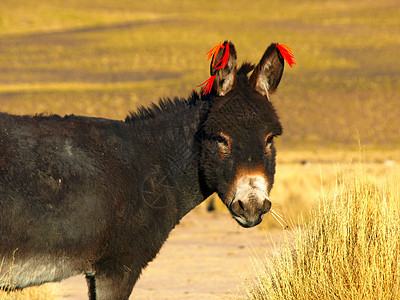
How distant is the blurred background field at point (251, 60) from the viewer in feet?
103

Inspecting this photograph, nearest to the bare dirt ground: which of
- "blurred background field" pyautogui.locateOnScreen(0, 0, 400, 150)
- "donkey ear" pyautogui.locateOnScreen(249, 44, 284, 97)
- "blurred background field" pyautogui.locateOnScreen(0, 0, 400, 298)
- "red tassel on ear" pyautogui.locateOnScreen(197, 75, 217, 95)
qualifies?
"blurred background field" pyautogui.locateOnScreen(0, 0, 400, 298)

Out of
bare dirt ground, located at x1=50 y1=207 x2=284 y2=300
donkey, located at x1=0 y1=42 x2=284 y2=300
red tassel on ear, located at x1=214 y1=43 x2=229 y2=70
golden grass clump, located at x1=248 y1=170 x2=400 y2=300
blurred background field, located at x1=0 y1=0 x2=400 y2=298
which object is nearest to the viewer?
donkey, located at x1=0 y1=42 x2=284 y2=300

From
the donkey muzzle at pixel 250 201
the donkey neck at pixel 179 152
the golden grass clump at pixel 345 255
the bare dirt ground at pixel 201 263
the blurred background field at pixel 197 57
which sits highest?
the blurred background field at pixel 197 57

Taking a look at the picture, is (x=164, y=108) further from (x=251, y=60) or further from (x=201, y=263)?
(x=251, y=60)

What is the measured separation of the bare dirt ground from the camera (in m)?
9.69

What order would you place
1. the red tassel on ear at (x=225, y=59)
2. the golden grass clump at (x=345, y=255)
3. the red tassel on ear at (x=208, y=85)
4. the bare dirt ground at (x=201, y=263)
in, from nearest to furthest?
the red tassel on ear at (x=225, y=59) → the red tassel on ear at (x=208, y=85) → the golden grass clump at (x=345, y=255) → the bare dirt ground at (x=201, y=263)

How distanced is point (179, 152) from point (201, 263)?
707cm

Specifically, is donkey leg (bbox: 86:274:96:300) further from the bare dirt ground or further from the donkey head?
the bare dirt ground

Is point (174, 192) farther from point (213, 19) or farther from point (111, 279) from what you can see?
point (213, 19)

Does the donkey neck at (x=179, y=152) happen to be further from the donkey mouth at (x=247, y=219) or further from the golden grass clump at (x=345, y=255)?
the golden grass clump at (x=345, y=255)

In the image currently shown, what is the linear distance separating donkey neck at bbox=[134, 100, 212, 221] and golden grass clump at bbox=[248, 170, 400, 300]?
48.8 inches

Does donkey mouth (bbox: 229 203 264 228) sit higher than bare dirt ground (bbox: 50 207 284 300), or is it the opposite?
donkey mouth (bbox: 229 203 264 228)

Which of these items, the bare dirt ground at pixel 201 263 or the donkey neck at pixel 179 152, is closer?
the donkey neck at pixel 179 152

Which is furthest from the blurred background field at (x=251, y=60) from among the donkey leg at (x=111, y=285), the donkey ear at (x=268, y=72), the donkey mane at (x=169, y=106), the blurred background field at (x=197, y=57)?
the donkey leg at (x=111, y=285)
